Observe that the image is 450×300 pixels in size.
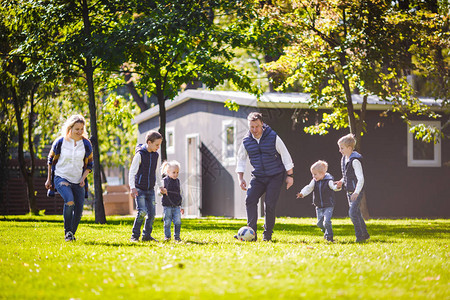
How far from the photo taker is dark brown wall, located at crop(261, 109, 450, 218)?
20.7 meters

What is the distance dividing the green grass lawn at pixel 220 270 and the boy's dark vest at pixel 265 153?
1.18 meters

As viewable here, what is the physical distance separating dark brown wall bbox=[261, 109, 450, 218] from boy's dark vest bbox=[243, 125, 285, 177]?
10465 millimetres

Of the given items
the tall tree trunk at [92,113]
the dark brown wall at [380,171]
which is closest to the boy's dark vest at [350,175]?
the tall tree trunk at [92,113]

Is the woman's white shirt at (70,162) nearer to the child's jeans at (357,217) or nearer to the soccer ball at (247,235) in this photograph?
the soccer ball at (247,235)

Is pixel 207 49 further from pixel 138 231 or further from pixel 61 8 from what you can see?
pixel 138 231

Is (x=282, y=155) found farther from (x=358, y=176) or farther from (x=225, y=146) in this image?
(x=225, y=146)

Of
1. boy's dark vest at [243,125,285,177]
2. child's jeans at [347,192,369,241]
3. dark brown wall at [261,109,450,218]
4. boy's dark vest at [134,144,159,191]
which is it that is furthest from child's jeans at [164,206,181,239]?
dark brown wall at [261,109,450,218]

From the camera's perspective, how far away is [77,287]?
545cm

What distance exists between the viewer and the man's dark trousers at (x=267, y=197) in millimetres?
10016

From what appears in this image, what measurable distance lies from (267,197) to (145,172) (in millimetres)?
1841

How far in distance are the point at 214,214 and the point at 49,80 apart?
8.98 metres

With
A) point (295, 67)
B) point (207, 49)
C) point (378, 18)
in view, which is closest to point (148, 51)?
point (207, 49)

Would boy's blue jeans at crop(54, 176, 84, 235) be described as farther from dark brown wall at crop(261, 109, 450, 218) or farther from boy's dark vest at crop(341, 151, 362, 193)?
dark brown wall at crop(261, 109, 450, 218)

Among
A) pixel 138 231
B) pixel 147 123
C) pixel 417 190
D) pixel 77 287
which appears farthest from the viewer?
pixel 147 123
